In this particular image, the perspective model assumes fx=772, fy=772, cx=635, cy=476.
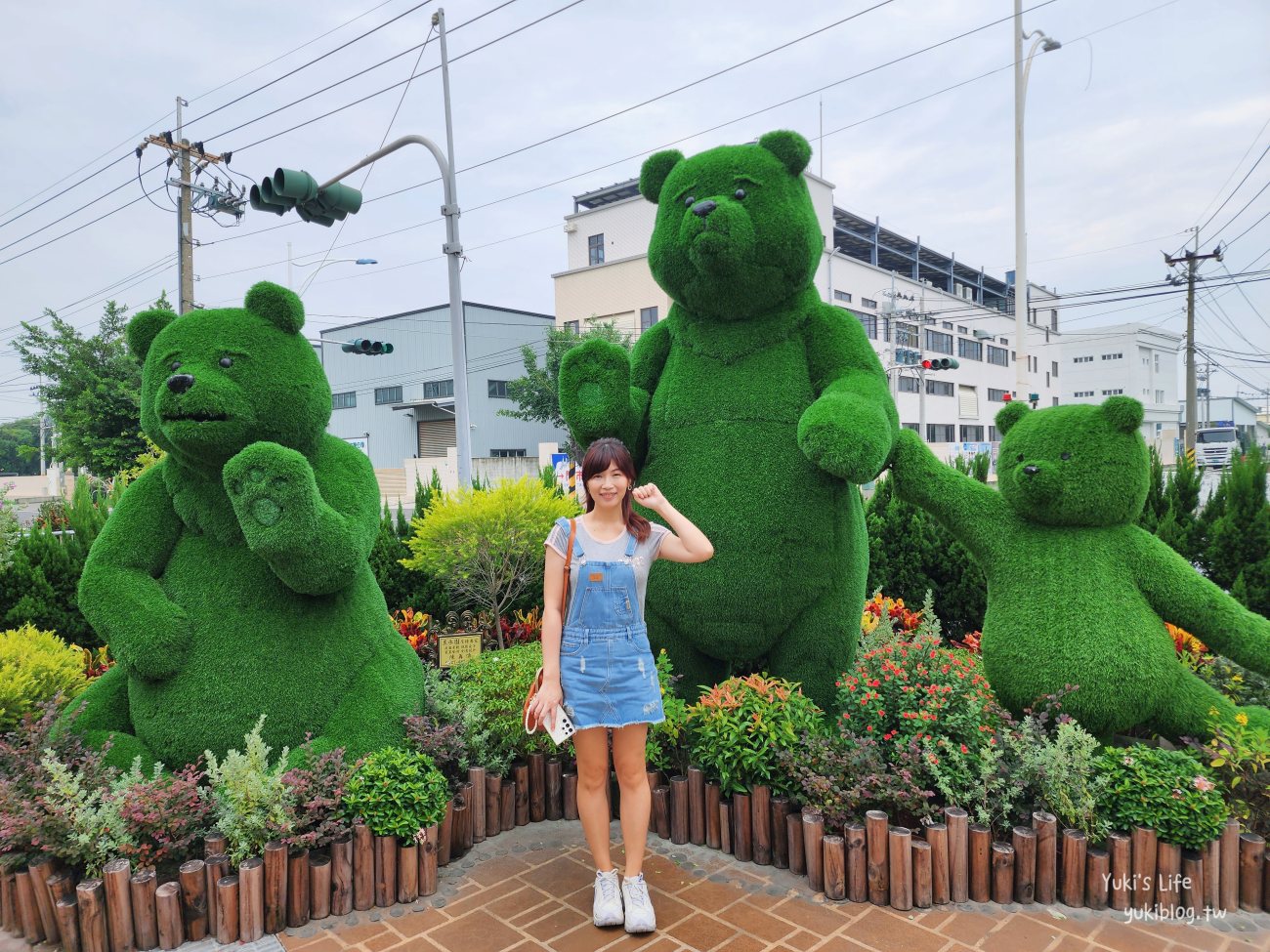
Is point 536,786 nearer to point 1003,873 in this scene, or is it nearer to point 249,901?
point 249,901

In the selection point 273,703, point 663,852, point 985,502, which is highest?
point 985,502

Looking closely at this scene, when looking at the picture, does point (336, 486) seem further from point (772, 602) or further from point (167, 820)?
point (772, 602)

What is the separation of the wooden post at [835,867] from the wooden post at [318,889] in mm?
1890

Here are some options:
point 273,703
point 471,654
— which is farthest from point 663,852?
point 471,654

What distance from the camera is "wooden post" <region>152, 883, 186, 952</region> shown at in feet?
Result: 8.91

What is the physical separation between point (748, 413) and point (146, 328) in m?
2.79

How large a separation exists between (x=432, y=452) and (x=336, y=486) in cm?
3081

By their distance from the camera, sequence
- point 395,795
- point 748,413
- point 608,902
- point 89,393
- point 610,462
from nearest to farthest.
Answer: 1. point 610,462
2. point 608,902
3. point 395,795
4. point 748,413
5. point 89,393

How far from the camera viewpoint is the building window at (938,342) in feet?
124

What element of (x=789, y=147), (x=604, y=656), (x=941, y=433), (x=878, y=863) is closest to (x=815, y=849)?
(x=878, y=863)

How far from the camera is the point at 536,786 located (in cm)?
370

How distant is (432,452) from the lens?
33312 mm

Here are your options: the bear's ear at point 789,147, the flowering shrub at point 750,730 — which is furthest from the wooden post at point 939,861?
the bear's ear at point 789,147

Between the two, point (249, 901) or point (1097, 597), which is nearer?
point (249, 901)
